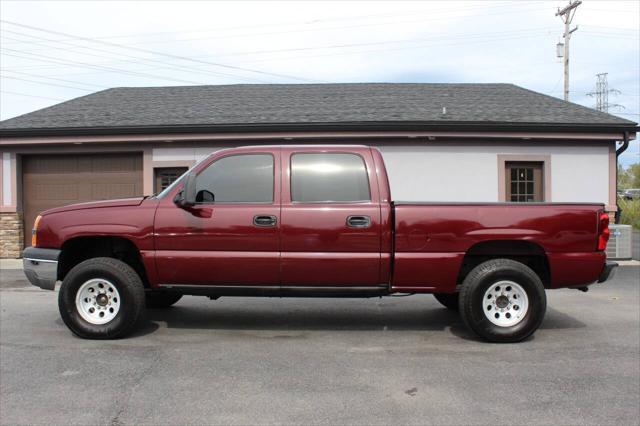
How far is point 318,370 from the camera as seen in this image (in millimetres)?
4328

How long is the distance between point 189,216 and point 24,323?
2.60m

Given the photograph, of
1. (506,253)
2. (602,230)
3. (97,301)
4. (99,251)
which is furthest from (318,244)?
(602,230)

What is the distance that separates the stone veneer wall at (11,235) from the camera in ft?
41.4

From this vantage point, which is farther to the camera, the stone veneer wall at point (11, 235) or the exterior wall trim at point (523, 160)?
the stone veneer wall at point (11, 235)

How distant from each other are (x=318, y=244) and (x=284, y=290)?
0.60 meters

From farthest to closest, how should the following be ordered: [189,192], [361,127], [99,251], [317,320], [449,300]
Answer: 1. [361,127]
2. [449,300]
3. [317,320]
4. [99,251]
5. [189,192]

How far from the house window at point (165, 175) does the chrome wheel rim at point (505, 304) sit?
9.26 meters

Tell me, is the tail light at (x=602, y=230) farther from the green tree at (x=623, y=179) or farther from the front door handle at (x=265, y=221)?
the green tree at (x=623, y=179)

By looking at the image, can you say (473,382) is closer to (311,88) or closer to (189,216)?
(189,216)

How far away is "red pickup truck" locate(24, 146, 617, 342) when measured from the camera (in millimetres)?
5062

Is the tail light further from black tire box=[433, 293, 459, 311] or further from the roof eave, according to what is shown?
the roof eave

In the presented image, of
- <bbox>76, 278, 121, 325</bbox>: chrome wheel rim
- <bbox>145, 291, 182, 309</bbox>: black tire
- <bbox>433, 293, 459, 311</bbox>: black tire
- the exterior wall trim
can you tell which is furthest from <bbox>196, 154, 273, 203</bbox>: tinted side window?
the exterior wall trim

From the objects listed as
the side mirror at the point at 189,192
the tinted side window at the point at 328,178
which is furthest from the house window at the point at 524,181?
the side mirror at the point at 189,192

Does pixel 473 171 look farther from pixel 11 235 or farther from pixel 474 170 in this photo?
pixel 11 235
